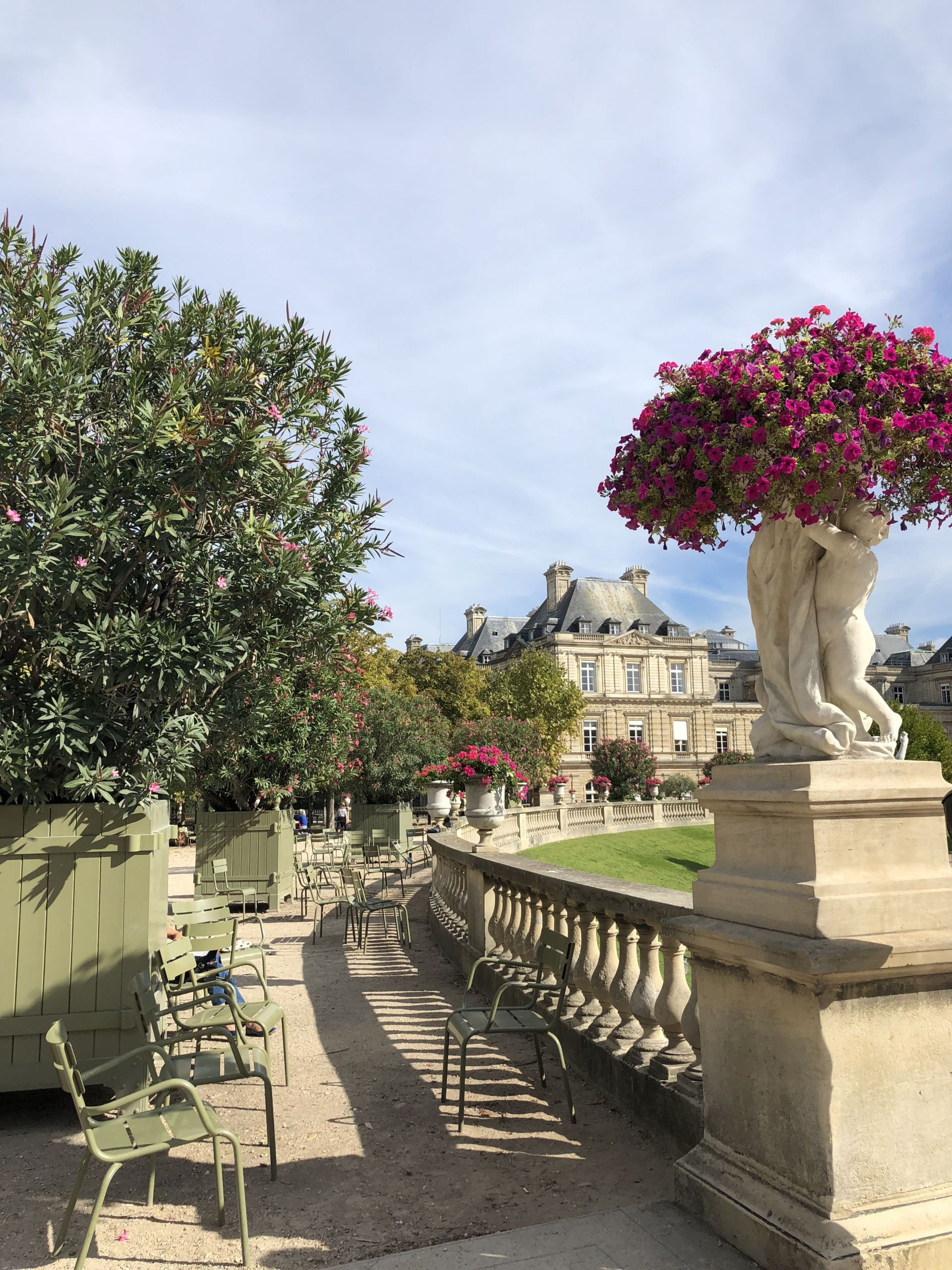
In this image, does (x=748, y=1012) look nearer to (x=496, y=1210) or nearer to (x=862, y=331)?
(x=496, y=1210)

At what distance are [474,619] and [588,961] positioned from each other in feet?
248

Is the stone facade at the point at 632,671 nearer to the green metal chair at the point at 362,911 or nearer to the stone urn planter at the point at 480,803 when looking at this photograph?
the stone urn planter at the point at 480,803

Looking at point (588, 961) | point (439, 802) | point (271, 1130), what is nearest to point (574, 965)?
point (588, 961)

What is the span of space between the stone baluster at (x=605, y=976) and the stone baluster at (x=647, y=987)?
36 cm

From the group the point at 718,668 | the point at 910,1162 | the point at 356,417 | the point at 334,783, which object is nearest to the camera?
the point at 910,1162

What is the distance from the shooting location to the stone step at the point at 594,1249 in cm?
299

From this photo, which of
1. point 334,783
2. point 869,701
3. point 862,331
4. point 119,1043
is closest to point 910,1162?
point 869,701

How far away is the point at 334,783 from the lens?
2616cm

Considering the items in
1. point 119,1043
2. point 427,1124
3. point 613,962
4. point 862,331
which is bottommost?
point 427,1124

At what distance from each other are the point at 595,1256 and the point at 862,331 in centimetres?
334

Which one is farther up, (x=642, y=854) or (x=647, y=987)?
(x=647, y=987)

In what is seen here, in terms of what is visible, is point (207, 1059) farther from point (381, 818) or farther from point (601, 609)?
point (601, 609)

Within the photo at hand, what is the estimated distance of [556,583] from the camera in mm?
71500

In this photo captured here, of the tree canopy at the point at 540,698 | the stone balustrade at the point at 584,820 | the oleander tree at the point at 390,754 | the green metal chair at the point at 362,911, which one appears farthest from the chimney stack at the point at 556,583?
the green metal chair at the point at 362,911
